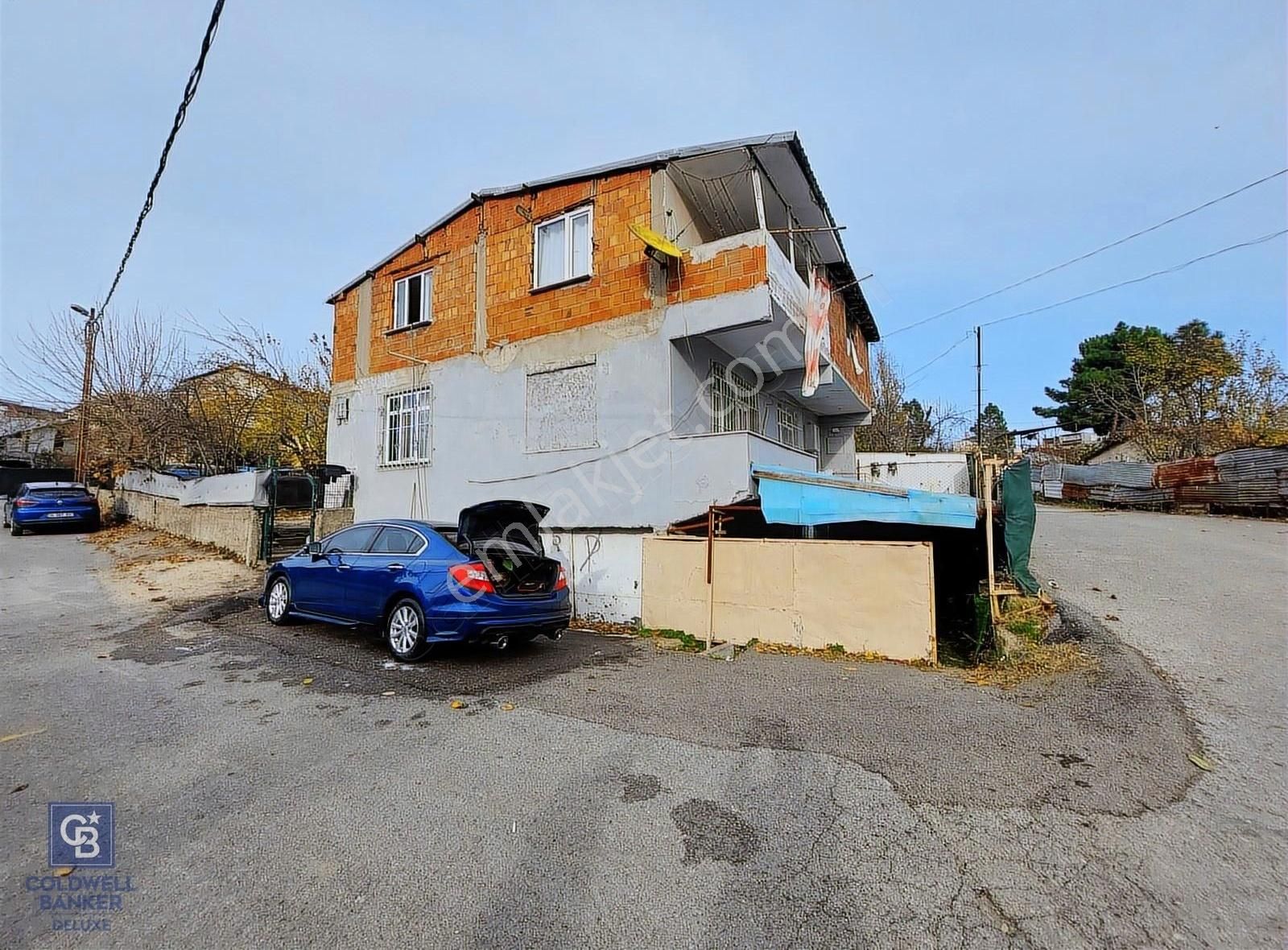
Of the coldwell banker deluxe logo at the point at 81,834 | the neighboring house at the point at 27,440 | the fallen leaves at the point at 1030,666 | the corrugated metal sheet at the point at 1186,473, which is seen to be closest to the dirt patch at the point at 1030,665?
the fallen leaves at the point at 1030,666

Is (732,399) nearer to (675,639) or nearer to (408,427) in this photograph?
(675,639)

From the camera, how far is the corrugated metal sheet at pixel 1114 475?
23.5m

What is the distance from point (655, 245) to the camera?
8.77 metres

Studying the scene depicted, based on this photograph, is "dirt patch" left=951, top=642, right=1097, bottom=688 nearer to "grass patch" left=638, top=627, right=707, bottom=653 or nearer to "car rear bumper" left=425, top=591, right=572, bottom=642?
"grass patch" left=638, top=627, right=707, bottom=653

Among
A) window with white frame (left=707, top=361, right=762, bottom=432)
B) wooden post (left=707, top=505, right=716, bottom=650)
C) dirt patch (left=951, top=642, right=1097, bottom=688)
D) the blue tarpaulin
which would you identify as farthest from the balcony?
dirt patch (left=951, top=642, right=1097, bottom=688)

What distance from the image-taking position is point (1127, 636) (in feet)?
21.8

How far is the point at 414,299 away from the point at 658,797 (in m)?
12.4

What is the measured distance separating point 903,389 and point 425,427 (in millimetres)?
27397

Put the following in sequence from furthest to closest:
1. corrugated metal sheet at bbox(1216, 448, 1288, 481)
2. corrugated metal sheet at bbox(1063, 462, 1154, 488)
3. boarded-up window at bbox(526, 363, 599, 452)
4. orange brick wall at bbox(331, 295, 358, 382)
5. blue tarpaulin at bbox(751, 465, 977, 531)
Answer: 1. corrugated metal sheet at bbox(1063, 462, 1154, 488)
2. corrugated metal sheet at bbox(1216, 448, 1288, 481)
3. orange brick wall at bbox(331, 295, 358, 382)
4. boarded-up window at bbox(526, 363, 599, 452)
5. blue tarpaulin at bbox(751, 465, 977, 531)

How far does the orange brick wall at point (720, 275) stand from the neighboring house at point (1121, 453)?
2875cm

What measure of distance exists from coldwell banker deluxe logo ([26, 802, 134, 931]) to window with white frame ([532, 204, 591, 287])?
902 cm

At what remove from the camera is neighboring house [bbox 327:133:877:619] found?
9.16m

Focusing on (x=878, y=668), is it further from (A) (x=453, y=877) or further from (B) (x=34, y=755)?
(B) (x=34, y=755)

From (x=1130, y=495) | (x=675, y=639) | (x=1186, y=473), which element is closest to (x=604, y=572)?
(x=675, y=639)
